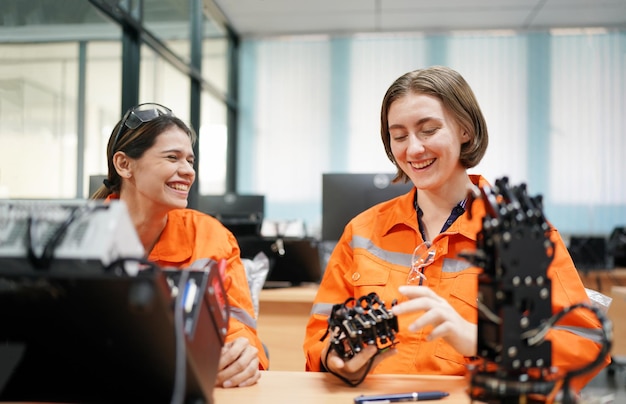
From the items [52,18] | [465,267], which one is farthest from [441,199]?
[52,18]

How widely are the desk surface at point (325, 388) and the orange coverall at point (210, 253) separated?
28 centimetres

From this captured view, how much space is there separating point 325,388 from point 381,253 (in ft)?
1.43

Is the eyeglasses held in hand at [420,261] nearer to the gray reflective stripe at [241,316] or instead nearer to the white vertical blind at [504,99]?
the gray reflective stripe at [241,316]

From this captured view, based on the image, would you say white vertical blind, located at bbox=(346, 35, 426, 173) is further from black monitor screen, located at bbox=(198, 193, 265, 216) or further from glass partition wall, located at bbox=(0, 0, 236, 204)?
black monitor screen, located at bbox=(198, 193, 265, 216)

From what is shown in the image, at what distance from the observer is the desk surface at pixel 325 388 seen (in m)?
0.93

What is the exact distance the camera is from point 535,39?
16.9 feet

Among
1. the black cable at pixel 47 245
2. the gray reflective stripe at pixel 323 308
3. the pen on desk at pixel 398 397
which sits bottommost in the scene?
the pen on desk at pixel 398 397

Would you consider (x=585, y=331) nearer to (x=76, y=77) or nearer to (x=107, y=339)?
(x=107, y=339)

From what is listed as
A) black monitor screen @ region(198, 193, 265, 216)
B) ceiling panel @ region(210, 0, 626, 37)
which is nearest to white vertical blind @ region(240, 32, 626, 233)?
ceiling panel @ region(210, 0, 626, 37)

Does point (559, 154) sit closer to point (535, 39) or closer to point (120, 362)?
point (535, 39)

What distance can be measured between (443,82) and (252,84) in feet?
14.4

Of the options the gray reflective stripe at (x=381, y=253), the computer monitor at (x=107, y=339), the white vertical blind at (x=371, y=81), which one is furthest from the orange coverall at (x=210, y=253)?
the white vertical blind at (x=371, y=81)

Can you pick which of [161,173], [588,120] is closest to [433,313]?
[161,173]

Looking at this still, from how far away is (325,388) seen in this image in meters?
1.00
